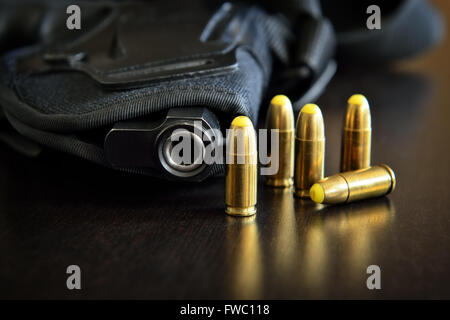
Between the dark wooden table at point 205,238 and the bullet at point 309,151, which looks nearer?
the dark wooden table at point 205,238

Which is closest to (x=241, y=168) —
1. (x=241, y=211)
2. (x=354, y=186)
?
(x=241, y=211)

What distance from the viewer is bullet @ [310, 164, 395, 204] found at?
96cm

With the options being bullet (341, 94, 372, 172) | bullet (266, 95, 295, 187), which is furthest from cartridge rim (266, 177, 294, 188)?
bullet (341, 94, 372, 172)

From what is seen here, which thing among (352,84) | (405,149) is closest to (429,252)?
(405,149)

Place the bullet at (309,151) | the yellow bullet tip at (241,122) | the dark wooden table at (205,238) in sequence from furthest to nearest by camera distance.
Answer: the bullet at (309,151) → the yellow bullet tip at (241,122) → the dark wooden table at (205,238)

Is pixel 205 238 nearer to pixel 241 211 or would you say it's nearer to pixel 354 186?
pixel 241 211

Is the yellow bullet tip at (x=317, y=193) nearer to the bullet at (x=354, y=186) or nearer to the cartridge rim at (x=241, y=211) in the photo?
the bullet at (x=354, y=186)

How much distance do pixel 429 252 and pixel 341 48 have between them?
1.24 metres

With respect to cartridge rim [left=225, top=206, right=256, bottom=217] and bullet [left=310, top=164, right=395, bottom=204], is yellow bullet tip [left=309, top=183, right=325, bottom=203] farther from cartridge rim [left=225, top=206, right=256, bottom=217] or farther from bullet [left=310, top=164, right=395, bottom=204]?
cartridge rim [left=225, top=206, right=256, bottom=217]

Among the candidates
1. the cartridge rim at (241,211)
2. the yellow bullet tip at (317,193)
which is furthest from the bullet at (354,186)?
the cartridge rim at (241,211)

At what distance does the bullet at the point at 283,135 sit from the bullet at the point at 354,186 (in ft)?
0.32

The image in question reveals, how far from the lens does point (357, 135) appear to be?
106 centimetres

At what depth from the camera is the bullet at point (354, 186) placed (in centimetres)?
96
